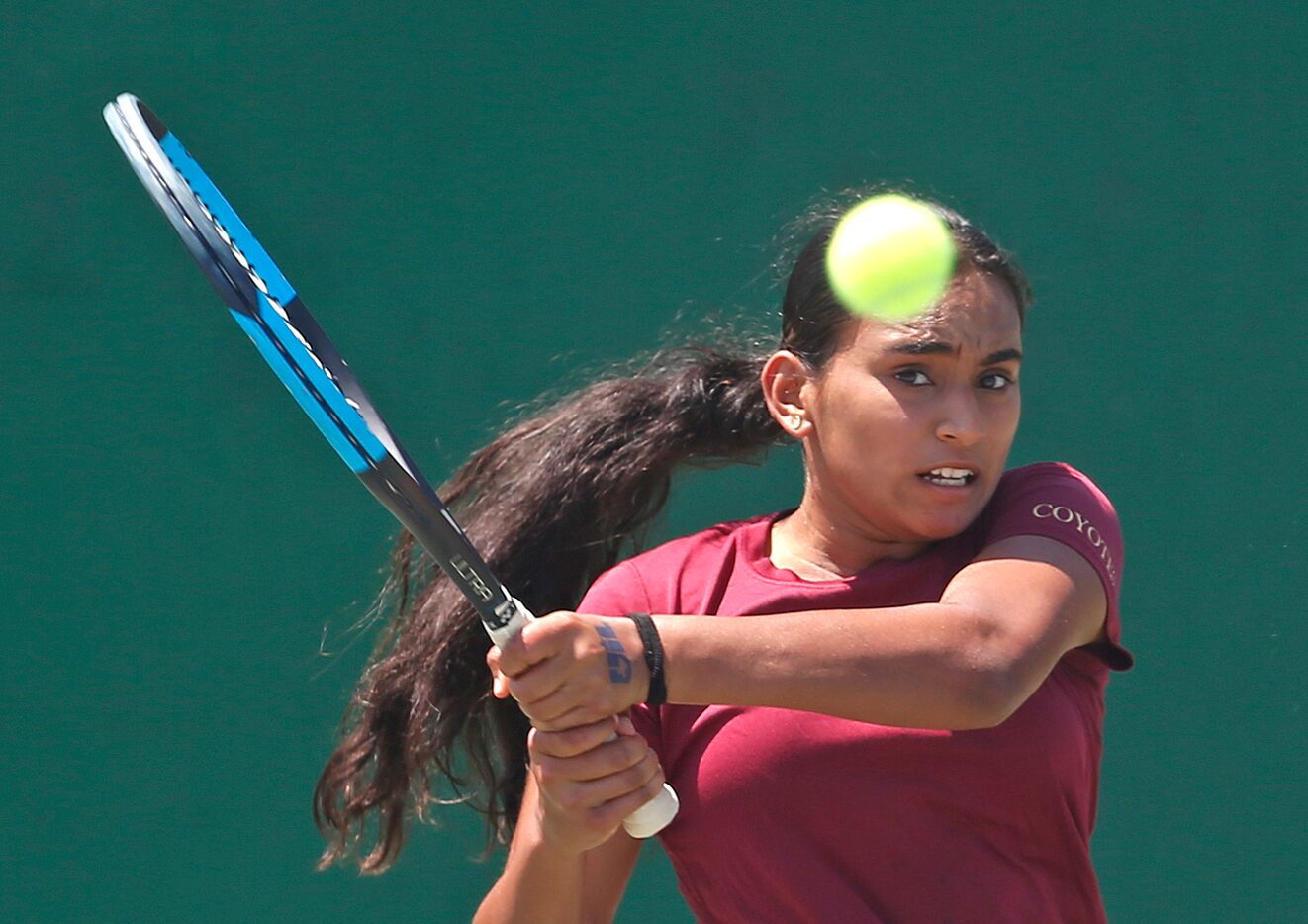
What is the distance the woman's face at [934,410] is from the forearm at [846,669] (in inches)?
11.8

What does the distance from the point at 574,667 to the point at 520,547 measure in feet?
2.80

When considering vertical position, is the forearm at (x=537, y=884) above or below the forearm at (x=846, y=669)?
below

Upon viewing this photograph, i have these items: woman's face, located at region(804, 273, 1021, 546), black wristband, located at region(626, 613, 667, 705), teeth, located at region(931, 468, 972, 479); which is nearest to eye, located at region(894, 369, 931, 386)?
woman's face, located at region(804, 273, 1021, 546)

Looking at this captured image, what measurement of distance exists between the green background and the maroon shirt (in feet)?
3.02

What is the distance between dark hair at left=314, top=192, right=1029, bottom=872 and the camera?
2.81 meters

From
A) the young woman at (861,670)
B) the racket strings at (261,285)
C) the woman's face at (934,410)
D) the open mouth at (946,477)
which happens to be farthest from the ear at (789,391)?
the racket strings at (261,285)

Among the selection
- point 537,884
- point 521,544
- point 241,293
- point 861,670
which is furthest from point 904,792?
point 241,293

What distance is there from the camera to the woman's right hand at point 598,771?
209 cm

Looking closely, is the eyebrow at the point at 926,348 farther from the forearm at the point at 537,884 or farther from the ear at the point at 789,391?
the forearm at the point at 537,884

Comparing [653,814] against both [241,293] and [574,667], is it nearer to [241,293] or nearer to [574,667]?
[574,667]

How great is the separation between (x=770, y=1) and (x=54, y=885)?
199cm

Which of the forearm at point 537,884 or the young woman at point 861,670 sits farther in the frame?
the forearm at point 537,884

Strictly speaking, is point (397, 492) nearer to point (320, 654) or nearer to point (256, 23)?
point (320, 654)

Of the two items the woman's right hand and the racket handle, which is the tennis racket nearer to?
the woman's right hand
